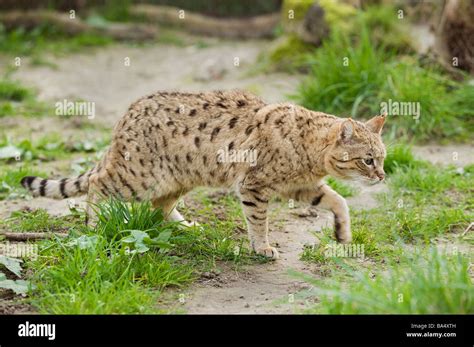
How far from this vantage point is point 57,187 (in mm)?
6750

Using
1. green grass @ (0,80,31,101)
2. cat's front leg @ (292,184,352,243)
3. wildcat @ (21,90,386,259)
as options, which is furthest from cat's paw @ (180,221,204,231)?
green grass @ (0,80,31,101)

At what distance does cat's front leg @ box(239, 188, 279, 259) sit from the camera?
6.28m

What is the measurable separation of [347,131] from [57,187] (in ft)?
8.49

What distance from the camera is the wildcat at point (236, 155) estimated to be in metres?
6.26

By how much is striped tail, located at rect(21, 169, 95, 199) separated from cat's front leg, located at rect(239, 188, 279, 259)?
1.46 metres

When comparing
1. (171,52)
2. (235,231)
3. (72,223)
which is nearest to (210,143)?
(235,231)

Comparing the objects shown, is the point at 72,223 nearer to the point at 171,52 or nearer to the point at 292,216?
the point at 292,216

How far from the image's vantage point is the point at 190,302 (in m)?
5.45

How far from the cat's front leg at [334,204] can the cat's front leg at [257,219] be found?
1.16 ft

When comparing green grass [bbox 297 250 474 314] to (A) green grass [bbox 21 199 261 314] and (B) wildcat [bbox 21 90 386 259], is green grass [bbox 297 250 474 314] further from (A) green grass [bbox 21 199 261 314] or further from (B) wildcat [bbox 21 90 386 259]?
(B) wildcat [bbox 21 90 386 259]

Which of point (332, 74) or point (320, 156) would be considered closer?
point (320, 156)

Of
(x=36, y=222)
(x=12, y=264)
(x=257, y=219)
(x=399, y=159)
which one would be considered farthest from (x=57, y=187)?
(x=399, y=159)

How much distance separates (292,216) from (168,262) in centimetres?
188

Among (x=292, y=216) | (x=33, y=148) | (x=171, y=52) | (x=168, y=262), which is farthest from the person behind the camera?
(x=171, y=52)
